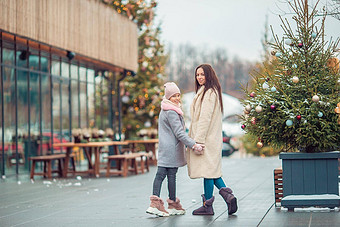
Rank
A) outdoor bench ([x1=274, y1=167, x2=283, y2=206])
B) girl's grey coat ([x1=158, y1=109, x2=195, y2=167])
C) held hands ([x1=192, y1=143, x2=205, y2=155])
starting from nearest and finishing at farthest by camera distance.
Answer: held hands ([x1=192, y1=143, x2=205, y2=155])
girl's grey coat ([x1=158, y1=109, x2=195, y2=167])
outdoor bench ([x1=274, y1=167, x2=283, y2=206])

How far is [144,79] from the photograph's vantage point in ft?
93.6

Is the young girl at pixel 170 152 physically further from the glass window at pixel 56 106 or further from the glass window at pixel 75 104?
the glass window at pixel 75 104

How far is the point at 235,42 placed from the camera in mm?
92125

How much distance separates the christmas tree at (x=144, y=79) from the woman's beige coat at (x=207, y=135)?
19.1 m

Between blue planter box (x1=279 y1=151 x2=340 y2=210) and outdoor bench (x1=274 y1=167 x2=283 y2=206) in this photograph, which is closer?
blue planter box (x1=279 y1=151 x2=340 y2=210)

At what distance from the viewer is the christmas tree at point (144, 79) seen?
28.1 metres

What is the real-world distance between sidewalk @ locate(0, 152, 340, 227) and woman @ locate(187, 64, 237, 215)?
0.91ft

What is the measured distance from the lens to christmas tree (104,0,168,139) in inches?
1108

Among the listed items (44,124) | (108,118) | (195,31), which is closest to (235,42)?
(195,31)

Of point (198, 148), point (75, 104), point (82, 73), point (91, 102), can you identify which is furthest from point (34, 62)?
point (198, 148)

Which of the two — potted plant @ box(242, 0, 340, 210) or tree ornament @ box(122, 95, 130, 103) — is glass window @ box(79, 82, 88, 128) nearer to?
tree ornament @ box(122, 95, 130, 103)

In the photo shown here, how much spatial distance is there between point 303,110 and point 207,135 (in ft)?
4.19

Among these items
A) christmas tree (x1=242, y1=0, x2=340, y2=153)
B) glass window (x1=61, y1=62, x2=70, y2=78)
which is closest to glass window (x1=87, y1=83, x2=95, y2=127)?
glass window (x1=61, y1=62, x2=70, y2=78)

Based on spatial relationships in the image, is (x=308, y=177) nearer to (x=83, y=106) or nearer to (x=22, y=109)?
(x=22, y=109)
